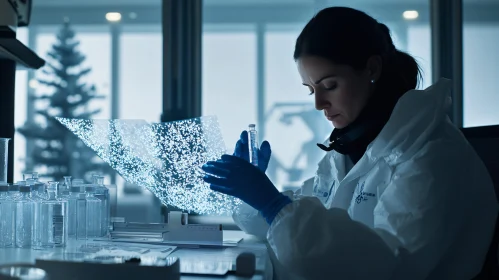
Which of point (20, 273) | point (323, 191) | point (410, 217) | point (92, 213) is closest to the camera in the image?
point (20, 273)

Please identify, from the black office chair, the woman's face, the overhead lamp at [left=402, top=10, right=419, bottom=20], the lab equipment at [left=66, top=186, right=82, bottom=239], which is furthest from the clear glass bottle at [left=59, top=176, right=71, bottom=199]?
the overhead lamp at [left=402, top=10, right=419, bottom=20]

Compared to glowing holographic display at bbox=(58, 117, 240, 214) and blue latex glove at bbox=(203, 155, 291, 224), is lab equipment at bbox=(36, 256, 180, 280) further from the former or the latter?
glowing holographic display at bbox=(58, 117, 240, 214)

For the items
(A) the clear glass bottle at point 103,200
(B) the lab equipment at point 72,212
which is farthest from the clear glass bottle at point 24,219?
(A) the clear glass bottle at point 103,200

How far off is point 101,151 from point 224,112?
Result: 1011 mm

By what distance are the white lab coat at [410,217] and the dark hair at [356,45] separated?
19cm

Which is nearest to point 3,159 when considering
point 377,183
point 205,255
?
point 205,255

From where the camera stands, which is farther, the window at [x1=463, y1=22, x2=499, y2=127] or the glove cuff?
the window at [x1=463, y1=22, x2=499, y2=127]

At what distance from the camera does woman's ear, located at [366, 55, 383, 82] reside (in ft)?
4.64

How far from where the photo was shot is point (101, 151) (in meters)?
1.57

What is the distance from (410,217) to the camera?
108cm

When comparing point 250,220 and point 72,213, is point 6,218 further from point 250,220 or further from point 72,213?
point 250,220

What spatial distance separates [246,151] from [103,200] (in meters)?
0.49

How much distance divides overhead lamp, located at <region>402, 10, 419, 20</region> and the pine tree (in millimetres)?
1667

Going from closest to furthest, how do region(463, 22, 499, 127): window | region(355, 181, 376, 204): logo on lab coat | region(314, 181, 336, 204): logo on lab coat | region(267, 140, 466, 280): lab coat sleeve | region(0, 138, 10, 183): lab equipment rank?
1. region(267, 140, 466, 280): lab coat sleeve
2. region(355, 181, 376, 204): logo on lab coat
3. region(0, 138, 10, 183): lab equipment
4. region(314, 181, 336, 204): logo on lab coat
5. region(463, 22, 499, 127): window
